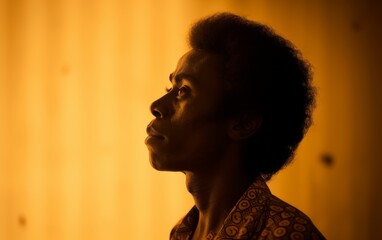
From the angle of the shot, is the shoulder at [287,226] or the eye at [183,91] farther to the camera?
the eye at [183,91]

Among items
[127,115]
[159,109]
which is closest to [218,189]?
[159,109]

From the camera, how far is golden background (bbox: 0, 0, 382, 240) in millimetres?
1482

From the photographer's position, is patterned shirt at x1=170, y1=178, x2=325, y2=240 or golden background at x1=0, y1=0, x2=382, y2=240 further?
golden background at x1=0, y1=0, x2=382, y2=240

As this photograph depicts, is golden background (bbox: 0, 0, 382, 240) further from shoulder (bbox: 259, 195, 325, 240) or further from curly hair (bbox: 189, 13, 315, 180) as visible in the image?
shoulder (bbox: 259, 195, 325, 240)

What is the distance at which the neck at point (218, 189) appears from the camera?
3.15ft

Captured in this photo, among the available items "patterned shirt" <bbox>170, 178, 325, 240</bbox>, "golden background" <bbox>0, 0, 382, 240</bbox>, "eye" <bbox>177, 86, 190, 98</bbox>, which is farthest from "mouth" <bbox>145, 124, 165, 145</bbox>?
"golden background" <bbox>0, 0, 382, 240</bbox>

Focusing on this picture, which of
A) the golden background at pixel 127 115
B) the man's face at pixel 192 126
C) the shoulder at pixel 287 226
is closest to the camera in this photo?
the shoulder at pixel 287 226

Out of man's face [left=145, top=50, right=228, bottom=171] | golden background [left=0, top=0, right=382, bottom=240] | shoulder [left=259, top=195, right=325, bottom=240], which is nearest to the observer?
shoulder [left=259, top=195, right=325, bottom=240]

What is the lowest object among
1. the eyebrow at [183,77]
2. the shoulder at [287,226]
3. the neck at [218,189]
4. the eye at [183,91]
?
the shoulder at [287,226]

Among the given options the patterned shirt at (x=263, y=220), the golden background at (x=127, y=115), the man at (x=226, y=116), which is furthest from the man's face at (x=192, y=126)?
the golden background at (x=127, y=115)

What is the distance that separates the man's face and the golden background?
65 cm

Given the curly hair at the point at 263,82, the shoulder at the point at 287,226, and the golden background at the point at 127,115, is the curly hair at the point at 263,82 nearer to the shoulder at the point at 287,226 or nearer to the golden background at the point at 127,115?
the shoulder at the point at 287,226

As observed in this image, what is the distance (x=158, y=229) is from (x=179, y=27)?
86 centimetres

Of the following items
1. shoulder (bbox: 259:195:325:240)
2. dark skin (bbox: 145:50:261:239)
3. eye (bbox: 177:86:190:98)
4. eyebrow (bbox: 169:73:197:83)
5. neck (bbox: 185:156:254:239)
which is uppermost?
eyebrow (bbox: 169:73:197:83)
